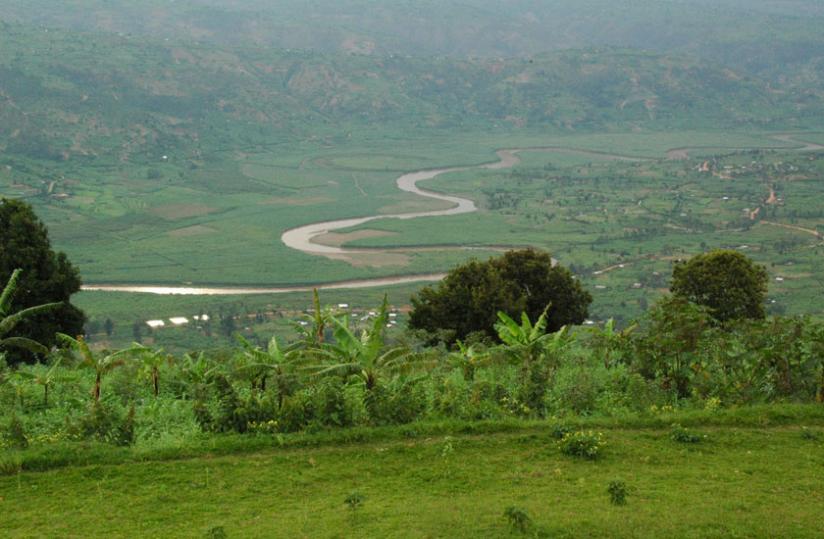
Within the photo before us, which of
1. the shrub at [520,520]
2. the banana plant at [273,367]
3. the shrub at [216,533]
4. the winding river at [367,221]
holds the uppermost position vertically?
the banana plant at [273,367]

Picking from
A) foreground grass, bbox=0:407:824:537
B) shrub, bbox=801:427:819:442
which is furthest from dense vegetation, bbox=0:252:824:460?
shrub, bbox=801:427:819:442

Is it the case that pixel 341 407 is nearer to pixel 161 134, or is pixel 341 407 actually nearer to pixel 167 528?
pixel 167 528

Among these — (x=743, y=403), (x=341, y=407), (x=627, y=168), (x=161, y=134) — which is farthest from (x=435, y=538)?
(x=161, y=134)

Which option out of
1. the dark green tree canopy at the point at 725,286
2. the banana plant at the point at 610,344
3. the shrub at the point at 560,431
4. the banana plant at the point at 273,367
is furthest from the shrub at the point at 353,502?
the dark green tree canopy at the point at 725,286

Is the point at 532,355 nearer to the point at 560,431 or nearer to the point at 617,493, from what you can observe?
the point at 560,431

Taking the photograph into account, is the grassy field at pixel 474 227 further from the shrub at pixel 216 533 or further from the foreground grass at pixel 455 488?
the shrub at pixel 216 533

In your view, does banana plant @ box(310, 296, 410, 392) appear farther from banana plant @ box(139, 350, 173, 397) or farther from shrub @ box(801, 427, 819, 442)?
shrub @ box(801, 427, 819, 442)

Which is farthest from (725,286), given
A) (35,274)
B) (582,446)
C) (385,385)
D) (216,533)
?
(216,533)
